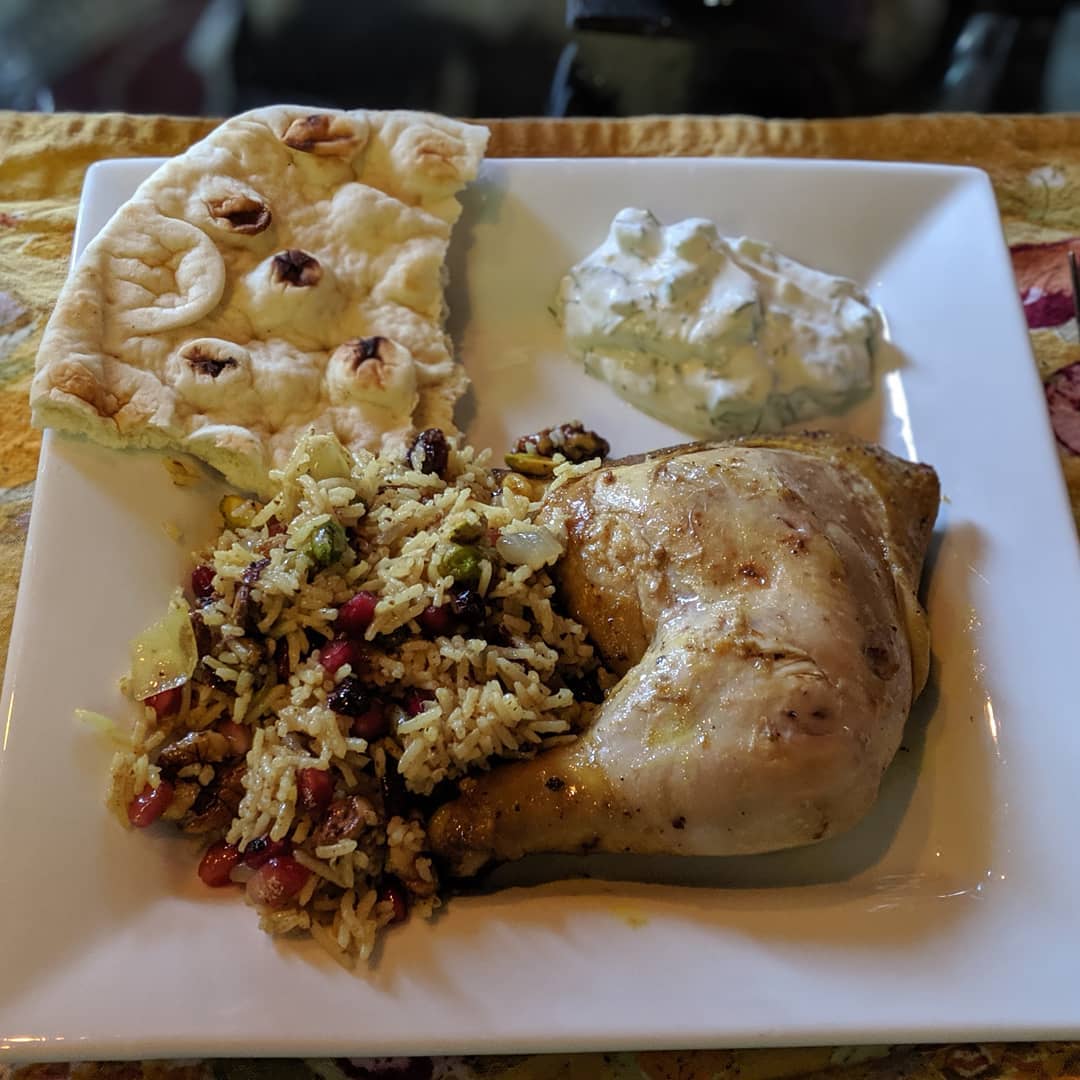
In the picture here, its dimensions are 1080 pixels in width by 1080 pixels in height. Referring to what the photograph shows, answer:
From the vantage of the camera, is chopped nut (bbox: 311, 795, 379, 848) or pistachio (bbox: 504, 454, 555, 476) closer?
chopped nut (bbox: 311, 795, 379, 848)

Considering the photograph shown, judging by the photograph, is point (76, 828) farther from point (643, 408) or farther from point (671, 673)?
point (643, 408)

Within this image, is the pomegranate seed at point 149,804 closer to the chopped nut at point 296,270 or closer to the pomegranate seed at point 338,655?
the pomegranate seed at point 338,655

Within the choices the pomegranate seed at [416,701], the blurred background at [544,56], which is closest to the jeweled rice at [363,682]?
the pomegranate seed at [416,701]

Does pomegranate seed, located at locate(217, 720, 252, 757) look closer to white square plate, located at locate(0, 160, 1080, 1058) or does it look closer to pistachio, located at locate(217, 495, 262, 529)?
white square plate, located at locate(0, 160, 1080, 1058)

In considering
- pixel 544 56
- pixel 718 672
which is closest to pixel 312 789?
pixel 718 672

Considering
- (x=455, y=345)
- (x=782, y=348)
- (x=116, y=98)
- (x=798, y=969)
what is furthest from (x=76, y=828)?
(x=116, y=98)

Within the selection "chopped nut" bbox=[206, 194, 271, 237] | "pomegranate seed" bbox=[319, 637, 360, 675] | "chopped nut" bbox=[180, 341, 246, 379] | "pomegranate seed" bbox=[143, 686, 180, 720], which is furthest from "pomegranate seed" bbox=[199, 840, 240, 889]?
"chopped nut" bbox=[206, 194, 271, 237]

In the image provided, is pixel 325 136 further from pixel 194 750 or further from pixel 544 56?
pixel 544 56
